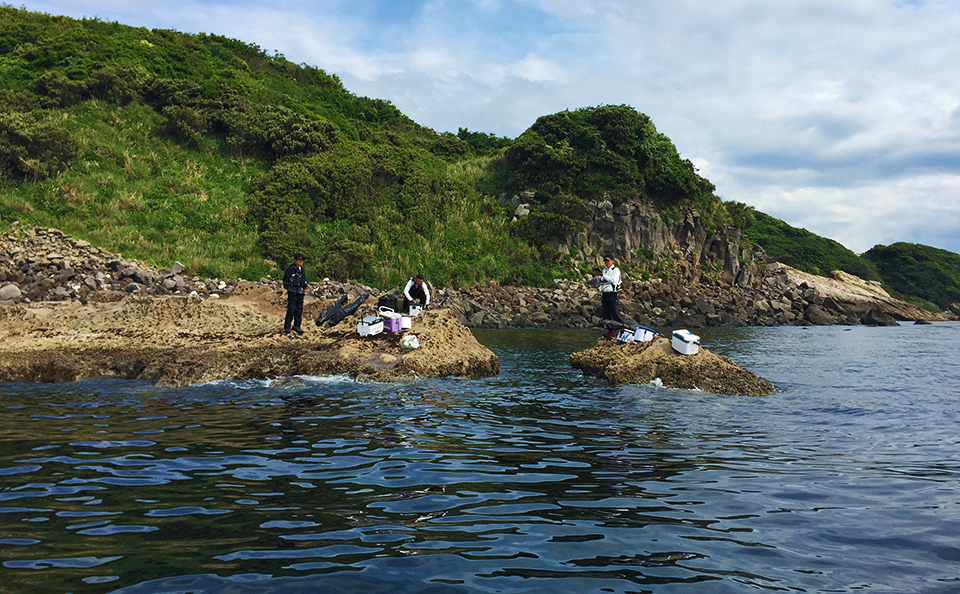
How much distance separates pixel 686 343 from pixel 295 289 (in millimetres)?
9272

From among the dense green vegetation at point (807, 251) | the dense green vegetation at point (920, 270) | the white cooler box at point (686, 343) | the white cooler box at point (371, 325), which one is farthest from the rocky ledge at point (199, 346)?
the dense green vegetation at point (920, 270)

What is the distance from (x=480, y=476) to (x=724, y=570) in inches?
109

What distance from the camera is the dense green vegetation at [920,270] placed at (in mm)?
90188

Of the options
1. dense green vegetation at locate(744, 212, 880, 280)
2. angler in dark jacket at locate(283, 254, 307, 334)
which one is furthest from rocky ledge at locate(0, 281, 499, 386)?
dense green vegetation at locate(744, 212, 880, 280)

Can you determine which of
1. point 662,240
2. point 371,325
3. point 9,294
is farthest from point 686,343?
point 662,240

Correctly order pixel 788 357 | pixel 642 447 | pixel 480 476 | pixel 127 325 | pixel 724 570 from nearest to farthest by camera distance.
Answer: pixel 724 570 < pixel 480 476 < pixel 642 447 < pixel 127 325 < pixel 788 357

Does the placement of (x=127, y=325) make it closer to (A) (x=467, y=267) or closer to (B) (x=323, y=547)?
(B) (x=323, y=547)

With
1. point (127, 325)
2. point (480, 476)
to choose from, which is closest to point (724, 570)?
point (480, 476)

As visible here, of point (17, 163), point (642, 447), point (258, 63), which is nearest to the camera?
point (642, 447)

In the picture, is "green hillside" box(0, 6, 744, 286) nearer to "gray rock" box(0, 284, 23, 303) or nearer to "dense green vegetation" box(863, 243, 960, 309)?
"gray rock" box(0, 284, 23, 303)

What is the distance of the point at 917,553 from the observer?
14.5 feet

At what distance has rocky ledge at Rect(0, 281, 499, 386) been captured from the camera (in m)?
12.8

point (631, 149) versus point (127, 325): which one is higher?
point (631, 149)

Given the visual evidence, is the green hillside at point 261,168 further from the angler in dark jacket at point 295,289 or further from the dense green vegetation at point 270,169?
the angler in dark jacket at point 295,289
